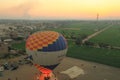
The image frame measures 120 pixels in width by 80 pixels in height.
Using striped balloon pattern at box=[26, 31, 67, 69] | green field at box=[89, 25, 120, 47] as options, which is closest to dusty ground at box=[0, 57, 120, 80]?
striped balloon pattern at box=[26, 31, 67, 69]

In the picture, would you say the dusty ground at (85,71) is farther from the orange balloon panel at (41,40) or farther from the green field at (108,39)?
the green field at (108,39)

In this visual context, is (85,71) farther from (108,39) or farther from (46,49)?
(108,39)

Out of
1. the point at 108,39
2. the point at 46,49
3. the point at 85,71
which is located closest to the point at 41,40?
the point at 46,49

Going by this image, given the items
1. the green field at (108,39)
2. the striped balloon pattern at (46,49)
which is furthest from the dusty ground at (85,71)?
the green field at (108,39)

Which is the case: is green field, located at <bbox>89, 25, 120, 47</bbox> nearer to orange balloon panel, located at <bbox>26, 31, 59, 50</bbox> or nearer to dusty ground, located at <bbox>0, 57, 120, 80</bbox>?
dusty ground, located at <bbox>0, 57, 120, 80</bbox>

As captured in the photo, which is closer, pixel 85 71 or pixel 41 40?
pixel 41 40

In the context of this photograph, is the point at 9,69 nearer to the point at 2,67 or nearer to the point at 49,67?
the point at 2,67
